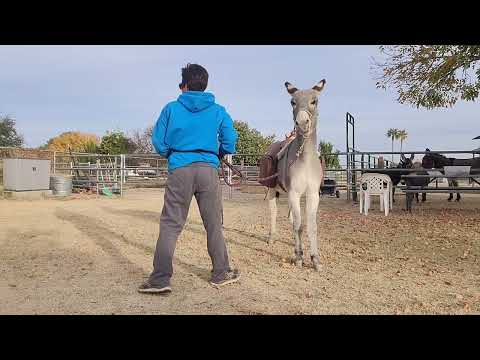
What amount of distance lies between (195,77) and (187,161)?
771mm

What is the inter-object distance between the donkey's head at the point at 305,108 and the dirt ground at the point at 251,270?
1.58 m

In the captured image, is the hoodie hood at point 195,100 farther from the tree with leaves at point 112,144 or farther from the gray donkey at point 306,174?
the tree with leaves at point 112,144

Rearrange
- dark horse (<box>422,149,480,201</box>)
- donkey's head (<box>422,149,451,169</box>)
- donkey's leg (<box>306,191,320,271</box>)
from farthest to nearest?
donkey's head (<box>422,149,451,169</box>) < dark horse (<box>422,149,480,201</box>) < donkey's leg (<box>306,191,320,271</box>)

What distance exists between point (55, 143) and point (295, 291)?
69.8 m

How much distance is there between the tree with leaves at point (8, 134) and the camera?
37.1m

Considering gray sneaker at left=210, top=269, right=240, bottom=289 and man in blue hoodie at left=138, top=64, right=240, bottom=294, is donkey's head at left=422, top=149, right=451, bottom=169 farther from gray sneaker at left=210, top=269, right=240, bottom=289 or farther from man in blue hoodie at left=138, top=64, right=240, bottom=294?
man in blue hoodie at left=138, top=64, right=240, bottom=294

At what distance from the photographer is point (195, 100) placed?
3498 millimetres

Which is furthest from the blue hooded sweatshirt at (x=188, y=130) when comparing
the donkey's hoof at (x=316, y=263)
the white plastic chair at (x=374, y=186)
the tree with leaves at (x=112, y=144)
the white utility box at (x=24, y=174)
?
the tree with leaves at (x=112, y=144)

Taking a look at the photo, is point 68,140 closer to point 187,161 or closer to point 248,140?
point 248,140

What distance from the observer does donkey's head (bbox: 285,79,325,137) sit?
4.25 meters

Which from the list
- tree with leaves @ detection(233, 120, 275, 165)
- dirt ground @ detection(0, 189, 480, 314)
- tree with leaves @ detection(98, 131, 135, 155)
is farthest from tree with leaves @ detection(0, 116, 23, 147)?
dirt ground @ detection(0, 189, 480, 314)

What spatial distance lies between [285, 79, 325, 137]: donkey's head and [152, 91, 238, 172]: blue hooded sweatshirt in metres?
1.07

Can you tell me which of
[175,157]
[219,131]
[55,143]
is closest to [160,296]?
[175,157]

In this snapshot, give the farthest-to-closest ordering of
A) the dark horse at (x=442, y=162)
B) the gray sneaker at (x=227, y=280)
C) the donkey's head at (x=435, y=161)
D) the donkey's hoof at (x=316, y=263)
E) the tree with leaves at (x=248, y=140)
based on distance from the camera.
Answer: the tree with leaves at (x=248, y=140), the donkey's head at (x=435, y=161), the dark horse at (x=442, y=162), the donkey's hoof at (x=316, y=263), the gray sneaker at (x=227, y=280)
